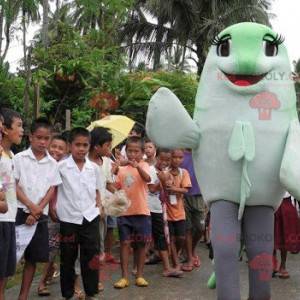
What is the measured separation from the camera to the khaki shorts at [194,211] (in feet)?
19.6

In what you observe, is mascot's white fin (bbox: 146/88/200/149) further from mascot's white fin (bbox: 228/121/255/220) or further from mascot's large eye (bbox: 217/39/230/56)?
mascot's large eye (bbox: 217/39/230/56)

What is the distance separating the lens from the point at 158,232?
18.0 feet

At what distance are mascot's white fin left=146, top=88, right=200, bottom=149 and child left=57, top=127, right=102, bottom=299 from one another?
1076mm

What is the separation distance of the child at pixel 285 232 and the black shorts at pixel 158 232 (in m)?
1.14

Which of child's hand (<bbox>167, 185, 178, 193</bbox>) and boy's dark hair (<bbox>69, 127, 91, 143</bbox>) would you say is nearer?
boy's dark hair (<bbox>69, 127, 91, 143</bbox>)

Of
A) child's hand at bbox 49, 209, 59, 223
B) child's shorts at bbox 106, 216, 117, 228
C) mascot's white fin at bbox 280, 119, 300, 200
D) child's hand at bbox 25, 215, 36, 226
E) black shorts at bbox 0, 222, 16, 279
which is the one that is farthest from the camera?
child's shorts at bbox 106, 216, 117, 228

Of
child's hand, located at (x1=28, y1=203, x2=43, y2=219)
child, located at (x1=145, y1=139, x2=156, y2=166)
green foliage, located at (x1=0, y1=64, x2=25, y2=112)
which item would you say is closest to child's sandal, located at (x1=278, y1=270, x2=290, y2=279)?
child, located at (x1=145, y1=139, x2=156, y2=166)

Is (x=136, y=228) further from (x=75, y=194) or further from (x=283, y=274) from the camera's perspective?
(x=283, y=274)

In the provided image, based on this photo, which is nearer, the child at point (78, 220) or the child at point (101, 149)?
the child at point (78, 220)

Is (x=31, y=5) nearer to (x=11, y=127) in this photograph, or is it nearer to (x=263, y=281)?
(x=11, y=127)

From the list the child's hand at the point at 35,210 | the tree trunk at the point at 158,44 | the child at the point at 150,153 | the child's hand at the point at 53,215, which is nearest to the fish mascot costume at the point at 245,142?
the child's hand at the point at 35,210

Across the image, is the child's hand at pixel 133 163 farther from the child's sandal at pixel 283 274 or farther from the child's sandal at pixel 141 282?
the child's sandal at pixel 283 274

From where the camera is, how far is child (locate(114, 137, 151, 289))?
496cm

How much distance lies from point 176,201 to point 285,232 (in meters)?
1.17
